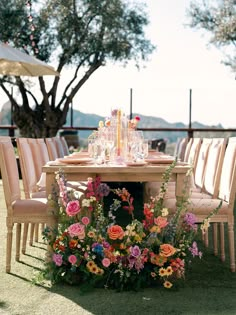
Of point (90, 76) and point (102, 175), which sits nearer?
point (102, 175)

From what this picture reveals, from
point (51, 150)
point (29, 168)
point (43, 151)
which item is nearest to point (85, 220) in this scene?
point (29, 168)

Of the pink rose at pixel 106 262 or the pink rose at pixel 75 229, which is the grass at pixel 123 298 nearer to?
the pink rose at pixel 106 262

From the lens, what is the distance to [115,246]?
12.4ft

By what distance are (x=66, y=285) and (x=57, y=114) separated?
458 inches

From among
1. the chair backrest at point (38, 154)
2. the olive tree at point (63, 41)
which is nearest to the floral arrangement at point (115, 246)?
the chair backrest at point (38, 154)

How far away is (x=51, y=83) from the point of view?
15289 mm

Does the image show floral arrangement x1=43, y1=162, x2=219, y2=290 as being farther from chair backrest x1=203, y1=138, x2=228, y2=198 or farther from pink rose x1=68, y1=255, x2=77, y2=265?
chair backrest x1=203, y1=138, x2=228, y2=198

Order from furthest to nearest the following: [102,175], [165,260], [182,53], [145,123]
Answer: [145,123]
[182,53]
[102,175]
[165,260]

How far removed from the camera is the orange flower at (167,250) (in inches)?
145

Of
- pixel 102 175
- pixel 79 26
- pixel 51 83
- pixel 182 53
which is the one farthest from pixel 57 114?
pixel 102 175

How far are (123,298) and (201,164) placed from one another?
2.16m

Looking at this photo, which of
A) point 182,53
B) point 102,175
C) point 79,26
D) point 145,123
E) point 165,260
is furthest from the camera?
point 79,26

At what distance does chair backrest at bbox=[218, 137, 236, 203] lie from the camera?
4223 mm

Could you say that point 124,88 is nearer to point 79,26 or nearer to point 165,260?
point 79,26
